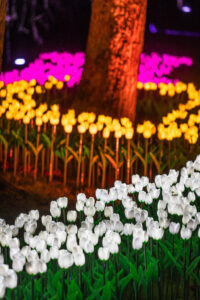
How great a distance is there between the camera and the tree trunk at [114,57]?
8.01 metres

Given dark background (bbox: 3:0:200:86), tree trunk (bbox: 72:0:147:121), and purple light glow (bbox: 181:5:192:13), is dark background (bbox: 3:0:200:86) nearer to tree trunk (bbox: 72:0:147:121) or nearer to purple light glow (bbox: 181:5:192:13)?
purple light glow (bbox: 181:5:192:13)

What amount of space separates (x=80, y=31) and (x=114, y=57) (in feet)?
30.8

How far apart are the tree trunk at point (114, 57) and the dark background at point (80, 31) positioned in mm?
6395

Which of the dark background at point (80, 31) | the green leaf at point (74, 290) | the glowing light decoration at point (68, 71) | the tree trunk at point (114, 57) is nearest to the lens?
the green leaf at point (74, 290)

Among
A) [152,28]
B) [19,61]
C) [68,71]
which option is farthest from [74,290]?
[152,28]

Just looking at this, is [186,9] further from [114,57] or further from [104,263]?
[104,263]

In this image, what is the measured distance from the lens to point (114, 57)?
8047 millimetres

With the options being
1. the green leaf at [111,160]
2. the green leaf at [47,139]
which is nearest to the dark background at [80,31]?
the green leaf at [47,139]

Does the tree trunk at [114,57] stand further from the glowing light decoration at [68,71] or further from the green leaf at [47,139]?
the glowing light decoration at [68,71]

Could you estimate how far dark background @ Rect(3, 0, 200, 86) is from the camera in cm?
1514

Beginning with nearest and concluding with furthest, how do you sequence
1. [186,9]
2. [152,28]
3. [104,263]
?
[104,263] → [152,28] → [186,9]

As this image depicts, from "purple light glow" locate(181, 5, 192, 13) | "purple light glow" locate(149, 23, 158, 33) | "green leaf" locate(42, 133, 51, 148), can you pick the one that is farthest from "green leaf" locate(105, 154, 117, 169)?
"purple light glow" locate(181, 5, 192, 13)

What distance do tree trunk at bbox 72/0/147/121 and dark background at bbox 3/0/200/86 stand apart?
6.40 meters

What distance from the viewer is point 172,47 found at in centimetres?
1634
